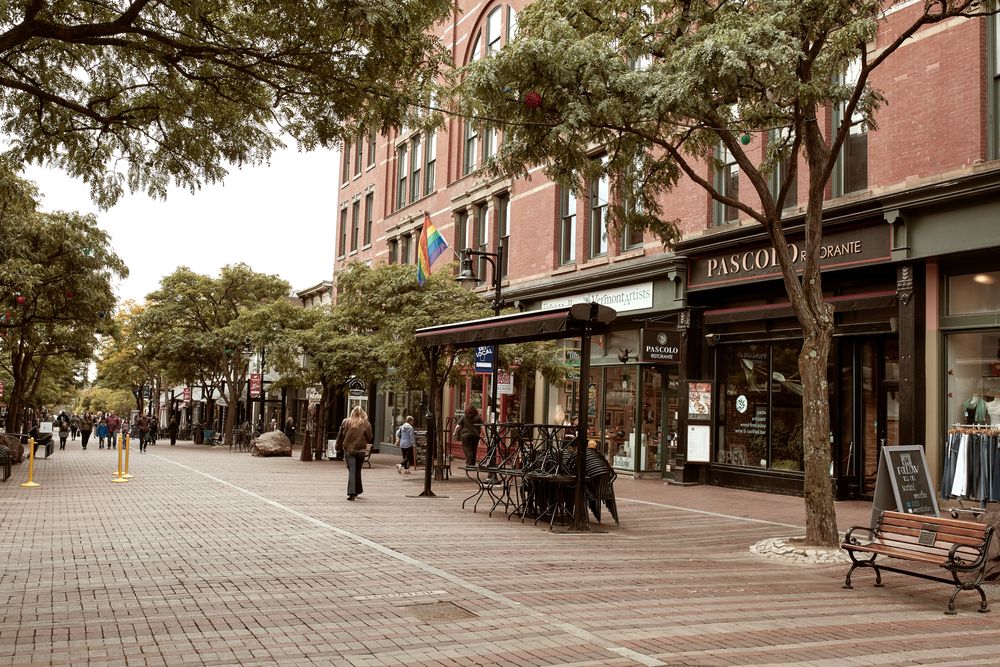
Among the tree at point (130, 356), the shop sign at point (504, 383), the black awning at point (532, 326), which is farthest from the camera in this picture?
the tree at point (130, 356)

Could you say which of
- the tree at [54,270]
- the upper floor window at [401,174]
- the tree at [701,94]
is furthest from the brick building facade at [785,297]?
the tree at [54,270]

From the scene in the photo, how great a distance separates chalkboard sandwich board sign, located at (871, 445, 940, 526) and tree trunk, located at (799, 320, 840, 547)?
1.96 ft

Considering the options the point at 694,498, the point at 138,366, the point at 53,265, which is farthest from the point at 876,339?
the point at 138,366

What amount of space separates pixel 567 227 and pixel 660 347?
6688mm

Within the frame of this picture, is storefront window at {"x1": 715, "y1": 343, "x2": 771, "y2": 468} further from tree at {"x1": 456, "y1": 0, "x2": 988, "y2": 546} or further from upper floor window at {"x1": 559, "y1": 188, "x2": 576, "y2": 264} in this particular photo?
upper floor window at {"x1": 559, "y1": 188, "x2": 576, "y2": 264}

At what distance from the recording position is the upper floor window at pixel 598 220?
77.2ft

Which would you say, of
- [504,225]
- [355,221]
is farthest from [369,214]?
[504,225]

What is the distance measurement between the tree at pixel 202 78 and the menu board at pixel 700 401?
12.1 metres

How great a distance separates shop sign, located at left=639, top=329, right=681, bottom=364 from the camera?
19.6m

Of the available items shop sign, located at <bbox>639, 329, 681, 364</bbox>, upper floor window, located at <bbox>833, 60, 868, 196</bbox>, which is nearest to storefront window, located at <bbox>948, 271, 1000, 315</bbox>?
upper floor window, located at <bbox>833, 60, 868, 196</bbox>

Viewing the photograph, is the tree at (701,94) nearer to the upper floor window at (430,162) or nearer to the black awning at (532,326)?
the black awning at (532,326)

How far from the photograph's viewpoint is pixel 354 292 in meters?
24.6

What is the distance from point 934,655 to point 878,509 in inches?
158

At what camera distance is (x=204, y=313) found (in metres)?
43.4
